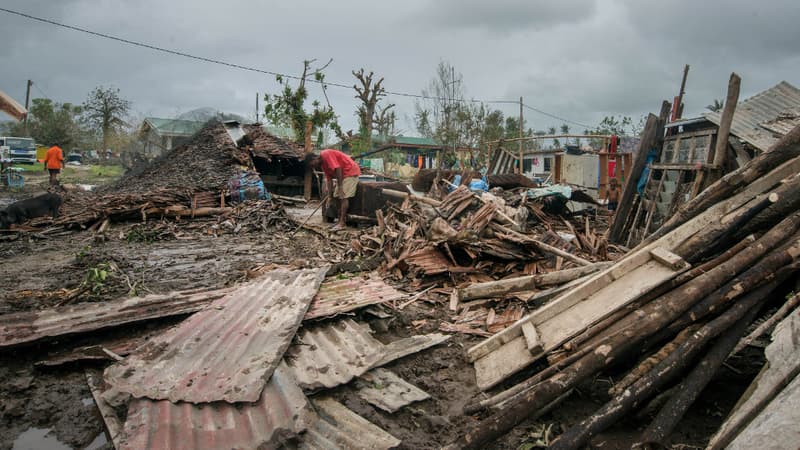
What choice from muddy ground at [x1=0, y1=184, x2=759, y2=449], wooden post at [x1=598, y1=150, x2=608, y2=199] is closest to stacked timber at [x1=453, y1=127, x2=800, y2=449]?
muddy ground at [x1=0, y1=184, x2=759, y2=449]

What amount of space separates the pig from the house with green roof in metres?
34.9

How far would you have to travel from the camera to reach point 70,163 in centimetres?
3688

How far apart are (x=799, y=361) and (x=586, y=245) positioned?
4897 mm

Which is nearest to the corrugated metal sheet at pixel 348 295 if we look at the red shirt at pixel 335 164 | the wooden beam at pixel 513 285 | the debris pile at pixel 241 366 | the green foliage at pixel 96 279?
the debris pile at pixel 241 366

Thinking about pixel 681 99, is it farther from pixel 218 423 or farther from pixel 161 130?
pixel 161 130

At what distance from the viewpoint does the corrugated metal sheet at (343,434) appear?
243 centimetres

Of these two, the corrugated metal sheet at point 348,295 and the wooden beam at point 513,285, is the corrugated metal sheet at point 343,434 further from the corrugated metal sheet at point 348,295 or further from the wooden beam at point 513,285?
the wooden beam at point 513,285

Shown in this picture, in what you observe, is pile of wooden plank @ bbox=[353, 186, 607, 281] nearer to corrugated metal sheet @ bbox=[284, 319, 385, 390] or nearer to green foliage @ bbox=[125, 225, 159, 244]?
corrugated metal sheet @ bbox=[284, 319, 385, 390]

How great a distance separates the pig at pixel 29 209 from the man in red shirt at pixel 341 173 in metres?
6.85

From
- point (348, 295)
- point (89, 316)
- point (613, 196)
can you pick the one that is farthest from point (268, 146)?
point (89, 316)

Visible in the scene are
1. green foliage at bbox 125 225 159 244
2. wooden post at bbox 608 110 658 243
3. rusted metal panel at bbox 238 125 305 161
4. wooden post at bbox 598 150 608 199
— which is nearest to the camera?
wooden post at bbox 608 110 658 243

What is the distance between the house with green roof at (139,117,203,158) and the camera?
141 ft

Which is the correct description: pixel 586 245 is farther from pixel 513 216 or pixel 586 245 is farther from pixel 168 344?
pixel 168 344

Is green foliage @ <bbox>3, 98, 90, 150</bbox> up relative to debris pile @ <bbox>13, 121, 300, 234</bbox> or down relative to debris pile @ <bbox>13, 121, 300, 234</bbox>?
up
